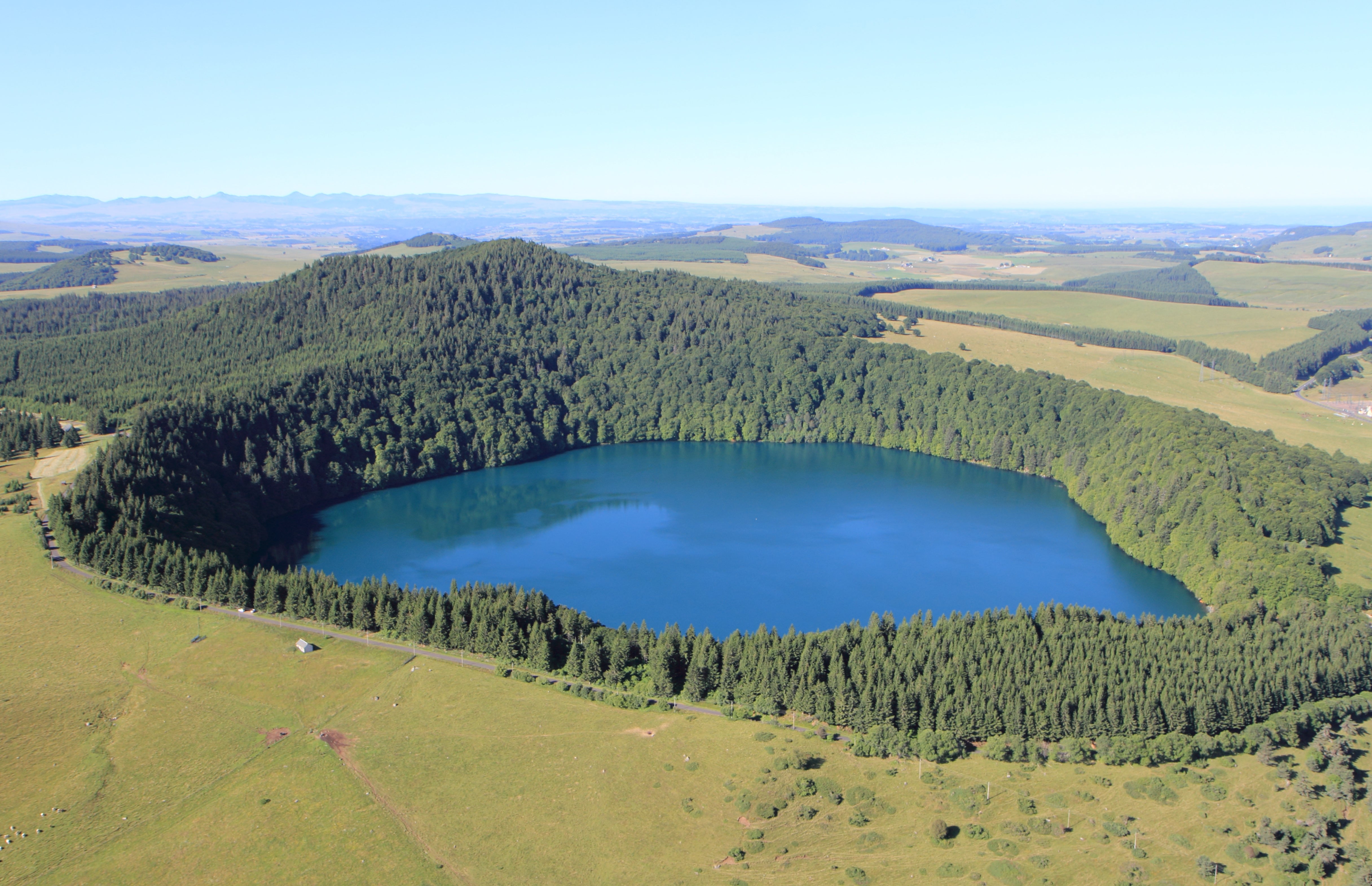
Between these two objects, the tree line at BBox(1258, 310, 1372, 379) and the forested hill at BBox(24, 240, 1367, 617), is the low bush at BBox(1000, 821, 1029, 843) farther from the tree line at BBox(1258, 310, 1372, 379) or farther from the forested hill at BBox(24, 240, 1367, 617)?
the tree line at BBox(1258, 310, 1372, 379)

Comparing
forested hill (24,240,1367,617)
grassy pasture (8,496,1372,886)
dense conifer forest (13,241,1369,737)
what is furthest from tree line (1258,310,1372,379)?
grassy pasture (8,496,1372,886)

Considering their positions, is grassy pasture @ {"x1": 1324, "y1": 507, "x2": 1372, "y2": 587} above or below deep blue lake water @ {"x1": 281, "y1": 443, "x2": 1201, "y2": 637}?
above

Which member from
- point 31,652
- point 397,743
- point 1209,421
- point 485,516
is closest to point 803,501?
point 485,516

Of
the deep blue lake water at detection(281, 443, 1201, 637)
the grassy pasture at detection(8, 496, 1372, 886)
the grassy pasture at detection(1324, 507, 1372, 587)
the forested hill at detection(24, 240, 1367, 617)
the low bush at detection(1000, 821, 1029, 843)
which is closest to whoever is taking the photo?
the grassy pasture at detection(8, 496, 1372, 886)

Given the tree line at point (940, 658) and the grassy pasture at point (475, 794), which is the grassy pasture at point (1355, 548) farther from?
the grassy pasture at point (475, 794)

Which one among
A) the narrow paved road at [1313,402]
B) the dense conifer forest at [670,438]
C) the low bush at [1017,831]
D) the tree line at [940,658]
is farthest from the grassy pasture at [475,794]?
the narrow paved road at [1313,402]
